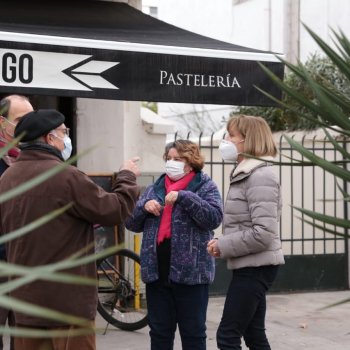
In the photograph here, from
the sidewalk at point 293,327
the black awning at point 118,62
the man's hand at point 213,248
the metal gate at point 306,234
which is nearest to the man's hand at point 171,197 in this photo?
the man's hand at point 213,248

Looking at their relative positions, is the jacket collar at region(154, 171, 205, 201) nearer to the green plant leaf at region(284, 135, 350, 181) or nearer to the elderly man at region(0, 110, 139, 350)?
the elderly man at region(0, 110, 139, 350)

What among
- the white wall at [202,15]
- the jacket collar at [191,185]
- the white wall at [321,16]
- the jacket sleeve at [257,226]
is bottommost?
the jacket sleeve at [257,226]

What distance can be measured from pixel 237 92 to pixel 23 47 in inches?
69.4

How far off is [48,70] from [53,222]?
90.8 inches

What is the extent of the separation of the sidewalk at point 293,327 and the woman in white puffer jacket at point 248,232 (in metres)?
1.90

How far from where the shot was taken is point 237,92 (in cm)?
629

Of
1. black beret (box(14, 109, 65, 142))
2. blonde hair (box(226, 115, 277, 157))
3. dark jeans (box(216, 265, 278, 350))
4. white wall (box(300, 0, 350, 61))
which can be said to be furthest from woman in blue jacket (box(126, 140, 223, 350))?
white wall (box(300, 0, 350, 61))

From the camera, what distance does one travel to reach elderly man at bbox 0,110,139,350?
346 centimetres

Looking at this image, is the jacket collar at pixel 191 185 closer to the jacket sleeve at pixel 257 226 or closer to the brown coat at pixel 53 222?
the jacket sleeve at pixel 257 226

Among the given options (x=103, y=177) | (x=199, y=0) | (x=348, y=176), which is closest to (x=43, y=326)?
(x=348, y=176)

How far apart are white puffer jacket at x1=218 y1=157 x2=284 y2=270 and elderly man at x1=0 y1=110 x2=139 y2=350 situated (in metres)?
1.00

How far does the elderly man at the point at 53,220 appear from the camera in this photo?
3465 mm

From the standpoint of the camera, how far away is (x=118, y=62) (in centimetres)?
581

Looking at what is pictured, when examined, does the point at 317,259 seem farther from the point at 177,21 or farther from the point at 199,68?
the point at 177,21
